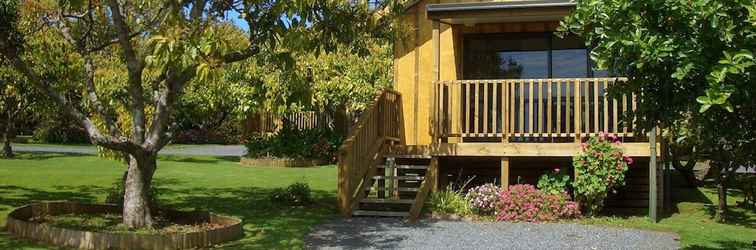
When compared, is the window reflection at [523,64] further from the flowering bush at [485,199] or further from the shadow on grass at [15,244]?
the shadow on grass at [15,244]

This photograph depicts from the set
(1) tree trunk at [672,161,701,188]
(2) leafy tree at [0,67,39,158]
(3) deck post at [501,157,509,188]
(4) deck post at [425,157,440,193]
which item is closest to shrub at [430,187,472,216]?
(4) deck post at [425,157,440,193]

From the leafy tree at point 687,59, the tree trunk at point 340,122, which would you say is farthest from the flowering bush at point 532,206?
the tree trunk at point 340,122

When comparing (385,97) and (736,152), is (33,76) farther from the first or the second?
(736,152)

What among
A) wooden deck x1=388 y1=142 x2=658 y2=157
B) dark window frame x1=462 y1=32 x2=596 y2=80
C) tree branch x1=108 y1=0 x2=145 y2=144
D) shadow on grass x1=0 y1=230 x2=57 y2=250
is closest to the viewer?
shadow on grass x1=0 y1=230 x2=57 y2=250

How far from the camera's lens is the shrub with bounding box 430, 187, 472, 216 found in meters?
10.8

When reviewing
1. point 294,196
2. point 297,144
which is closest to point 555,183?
point 294,196

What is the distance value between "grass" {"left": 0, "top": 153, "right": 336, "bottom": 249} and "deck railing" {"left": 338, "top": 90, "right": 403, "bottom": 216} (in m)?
0.50

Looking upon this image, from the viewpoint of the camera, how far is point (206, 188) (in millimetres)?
14414

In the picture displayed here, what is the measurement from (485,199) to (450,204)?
0.54 metres

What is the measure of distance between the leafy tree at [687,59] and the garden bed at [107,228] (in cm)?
464

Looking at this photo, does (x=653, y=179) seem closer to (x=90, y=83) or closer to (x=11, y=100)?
(x=90, y=83)

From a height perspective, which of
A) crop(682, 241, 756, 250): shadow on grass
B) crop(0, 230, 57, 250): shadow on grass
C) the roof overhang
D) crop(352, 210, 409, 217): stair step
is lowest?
crop(682, 241, 756, 250): shadow on grass

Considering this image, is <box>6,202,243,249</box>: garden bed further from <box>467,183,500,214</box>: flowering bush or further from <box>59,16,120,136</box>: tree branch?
<box>467,183,500,214</box>: flowering bush

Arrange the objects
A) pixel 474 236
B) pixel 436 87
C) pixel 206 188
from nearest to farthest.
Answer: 1. pixel 474 236
2. pixel 436 87
3. pixel 206 188
